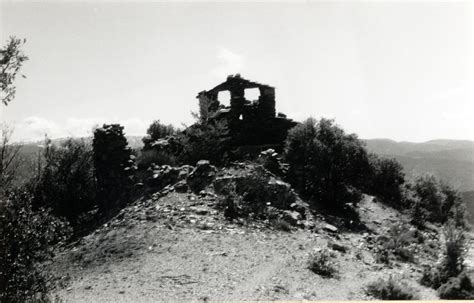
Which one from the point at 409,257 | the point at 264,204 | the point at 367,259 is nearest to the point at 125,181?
the point at 264,204

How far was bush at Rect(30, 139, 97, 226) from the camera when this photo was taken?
18.8 m

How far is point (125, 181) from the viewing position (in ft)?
58.0

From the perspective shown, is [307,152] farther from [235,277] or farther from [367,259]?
[235,277]

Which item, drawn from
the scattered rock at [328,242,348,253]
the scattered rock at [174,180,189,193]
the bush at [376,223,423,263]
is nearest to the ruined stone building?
the scattered rock at [174,180,189,193]

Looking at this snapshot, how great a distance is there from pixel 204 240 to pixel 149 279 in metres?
2.65

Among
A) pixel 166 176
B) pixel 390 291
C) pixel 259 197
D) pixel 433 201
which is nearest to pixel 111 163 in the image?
pixel 166 176

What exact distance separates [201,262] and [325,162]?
962cm

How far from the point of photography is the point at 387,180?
22031mm

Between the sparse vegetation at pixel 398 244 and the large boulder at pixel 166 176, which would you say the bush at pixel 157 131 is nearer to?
the large boulder at pixel 166 176

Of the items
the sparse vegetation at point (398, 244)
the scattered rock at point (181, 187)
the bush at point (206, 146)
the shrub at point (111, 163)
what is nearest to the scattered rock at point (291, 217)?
the sparse vegetation at point (398, 244)

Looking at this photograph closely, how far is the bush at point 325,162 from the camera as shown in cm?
1731

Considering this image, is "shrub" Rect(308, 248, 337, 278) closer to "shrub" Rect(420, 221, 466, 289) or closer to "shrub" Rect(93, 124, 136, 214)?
"shrub" Rect(420, 221, 466, 289)

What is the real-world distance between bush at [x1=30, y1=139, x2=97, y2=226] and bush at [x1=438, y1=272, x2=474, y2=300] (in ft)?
50.1

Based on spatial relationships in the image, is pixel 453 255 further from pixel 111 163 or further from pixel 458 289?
pixel 111 163
